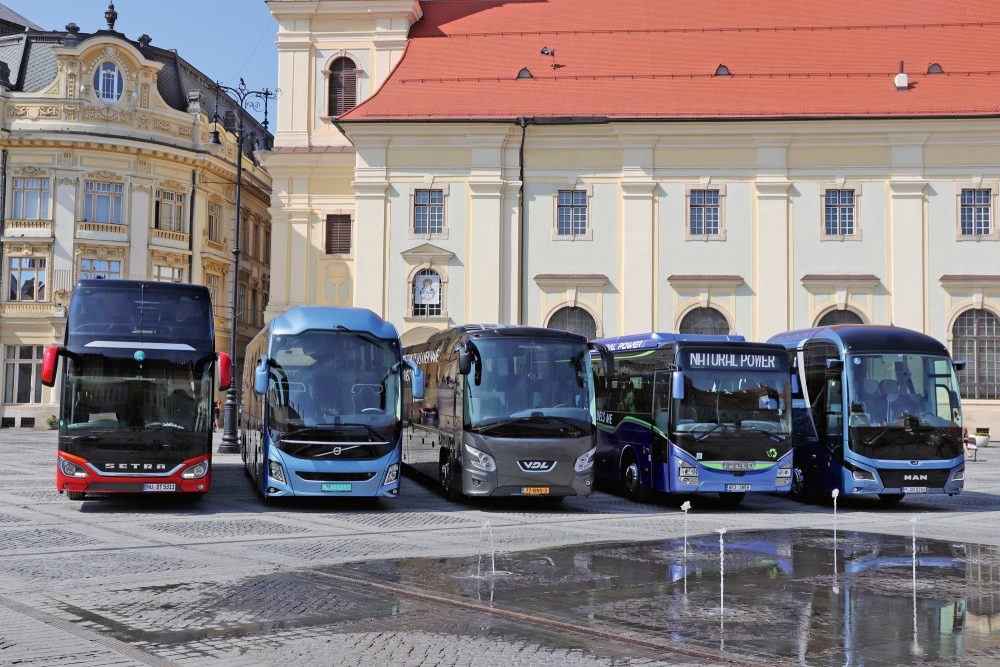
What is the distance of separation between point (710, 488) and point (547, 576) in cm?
819

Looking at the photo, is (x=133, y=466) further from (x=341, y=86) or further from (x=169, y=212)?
(x=169, y=212)

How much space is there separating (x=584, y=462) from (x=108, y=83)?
123 feet

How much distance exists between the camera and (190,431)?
17391 millimetres

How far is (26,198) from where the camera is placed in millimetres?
47656

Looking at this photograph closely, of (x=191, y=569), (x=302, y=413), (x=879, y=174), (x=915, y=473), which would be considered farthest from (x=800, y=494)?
(x=879, y=174)

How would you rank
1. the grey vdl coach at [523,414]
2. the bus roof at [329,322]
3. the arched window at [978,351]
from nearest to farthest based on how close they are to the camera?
1. the bus roof at [329,322]
2. the grey vdl coach at [523,414]
3. the arched window at [978,351]

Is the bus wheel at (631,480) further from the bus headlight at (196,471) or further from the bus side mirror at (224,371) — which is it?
the bus headlight at (196,471)

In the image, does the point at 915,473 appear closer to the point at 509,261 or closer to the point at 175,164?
the point at 509,261

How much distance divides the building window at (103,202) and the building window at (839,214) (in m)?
29.3

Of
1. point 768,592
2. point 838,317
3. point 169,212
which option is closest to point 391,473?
point 768,592

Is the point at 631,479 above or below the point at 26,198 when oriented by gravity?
below

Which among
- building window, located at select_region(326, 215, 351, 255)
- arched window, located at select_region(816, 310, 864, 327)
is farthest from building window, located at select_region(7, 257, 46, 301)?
arched window, located at select_region(816, 310, 864, 327)

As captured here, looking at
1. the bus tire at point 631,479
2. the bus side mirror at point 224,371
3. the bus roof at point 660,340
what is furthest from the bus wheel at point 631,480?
the bus side mirror at point 224,371

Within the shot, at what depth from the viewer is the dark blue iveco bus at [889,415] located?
19.4 metres
